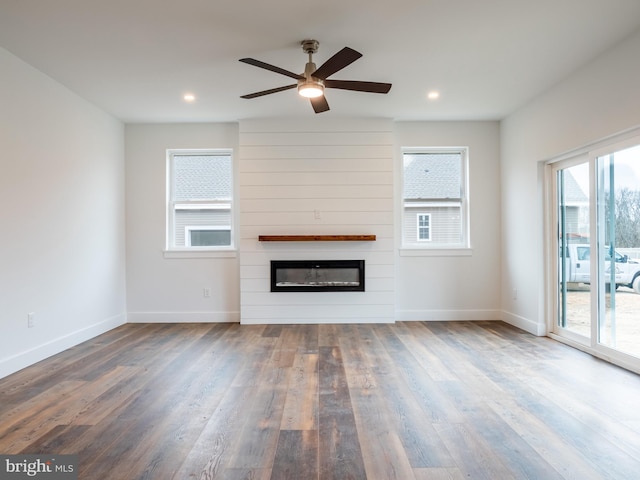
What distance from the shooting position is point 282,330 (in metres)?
4.55

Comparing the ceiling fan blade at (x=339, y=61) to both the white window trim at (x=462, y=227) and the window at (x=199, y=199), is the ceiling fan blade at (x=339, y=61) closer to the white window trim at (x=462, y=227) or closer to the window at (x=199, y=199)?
the white window trim at (x=462, y=227)

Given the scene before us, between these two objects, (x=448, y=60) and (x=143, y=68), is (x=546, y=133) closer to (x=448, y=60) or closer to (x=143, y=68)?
(x=448, y=60)

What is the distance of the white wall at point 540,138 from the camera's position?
3037 millimetres

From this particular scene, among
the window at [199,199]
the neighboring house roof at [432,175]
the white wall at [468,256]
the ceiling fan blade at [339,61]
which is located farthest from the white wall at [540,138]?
the window at [199,199]

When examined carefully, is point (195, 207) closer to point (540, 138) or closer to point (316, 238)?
point (316, 238)

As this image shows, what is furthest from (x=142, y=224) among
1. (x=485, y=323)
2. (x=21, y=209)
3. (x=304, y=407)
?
(x=485, y=323)

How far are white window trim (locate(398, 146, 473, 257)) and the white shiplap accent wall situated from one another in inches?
10.0

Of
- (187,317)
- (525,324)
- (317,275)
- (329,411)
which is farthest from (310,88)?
(525,324)

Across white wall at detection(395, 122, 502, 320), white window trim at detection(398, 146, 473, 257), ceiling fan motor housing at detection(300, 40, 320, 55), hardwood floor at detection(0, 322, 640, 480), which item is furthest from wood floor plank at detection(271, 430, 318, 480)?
white window trim at detection(398, 146, 473, 257)

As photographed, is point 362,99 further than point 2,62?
Yes

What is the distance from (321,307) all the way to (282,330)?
64 centimetres

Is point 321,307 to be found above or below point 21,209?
below

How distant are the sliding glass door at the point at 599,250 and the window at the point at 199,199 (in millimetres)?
4017

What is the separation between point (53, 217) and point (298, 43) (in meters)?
2.88
